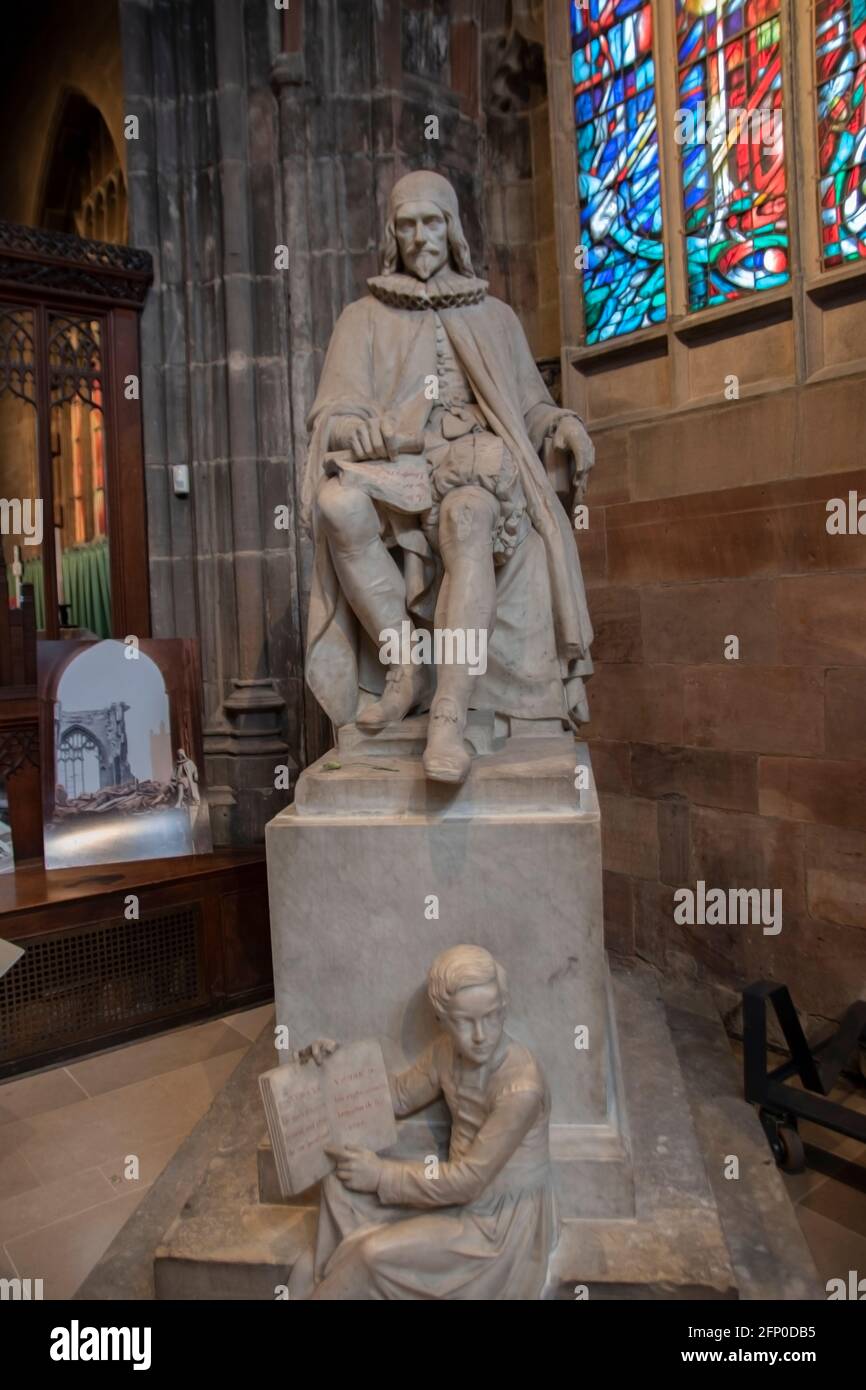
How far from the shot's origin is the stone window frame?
3361mm

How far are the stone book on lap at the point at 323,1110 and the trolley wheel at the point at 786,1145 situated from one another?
4.55ft

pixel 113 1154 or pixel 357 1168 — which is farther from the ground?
pixel 357 1168

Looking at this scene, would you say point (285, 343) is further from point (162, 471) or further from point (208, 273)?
point (162, 471)

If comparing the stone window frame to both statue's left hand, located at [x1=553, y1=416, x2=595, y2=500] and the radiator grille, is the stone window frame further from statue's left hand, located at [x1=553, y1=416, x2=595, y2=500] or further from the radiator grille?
the radiator grille

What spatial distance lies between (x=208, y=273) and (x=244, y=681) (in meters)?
1.88

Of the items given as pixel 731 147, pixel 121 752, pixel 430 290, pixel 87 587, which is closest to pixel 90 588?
pixel 87 587

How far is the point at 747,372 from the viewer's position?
12.0 ft

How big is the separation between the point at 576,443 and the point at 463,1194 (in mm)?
1872

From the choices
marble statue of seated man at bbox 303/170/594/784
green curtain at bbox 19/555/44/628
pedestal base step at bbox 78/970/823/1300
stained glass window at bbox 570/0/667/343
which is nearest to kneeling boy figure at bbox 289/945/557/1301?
pedestal base step at bbox 78/970/823/1300

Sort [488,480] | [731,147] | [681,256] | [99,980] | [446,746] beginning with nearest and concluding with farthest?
[446,746] → [488,480] → [99,980] → [731,147] → [681,256]

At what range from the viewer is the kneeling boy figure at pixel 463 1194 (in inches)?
67.8

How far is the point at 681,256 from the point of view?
381 cm

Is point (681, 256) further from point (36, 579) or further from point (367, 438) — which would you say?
point (36, 579)

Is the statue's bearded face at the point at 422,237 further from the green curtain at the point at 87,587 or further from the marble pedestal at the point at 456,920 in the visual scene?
the green curtain at the point at 87,587
